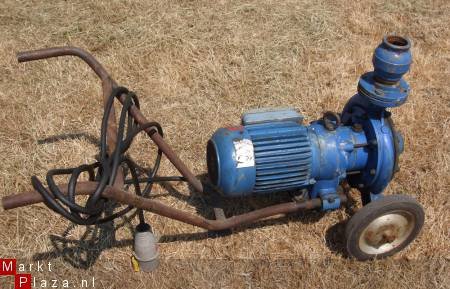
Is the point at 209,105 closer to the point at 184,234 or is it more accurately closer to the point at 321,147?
the point at 184,234

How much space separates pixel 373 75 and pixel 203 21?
2572mm

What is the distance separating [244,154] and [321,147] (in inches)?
18.0

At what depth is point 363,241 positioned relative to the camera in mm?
2754

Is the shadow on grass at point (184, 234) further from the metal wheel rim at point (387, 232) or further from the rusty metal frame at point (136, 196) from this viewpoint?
the rusty metal frame at point (136, 196)

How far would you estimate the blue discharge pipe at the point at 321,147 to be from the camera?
2.47 m

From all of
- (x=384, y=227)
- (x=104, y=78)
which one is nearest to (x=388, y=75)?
(x=384, y=227)

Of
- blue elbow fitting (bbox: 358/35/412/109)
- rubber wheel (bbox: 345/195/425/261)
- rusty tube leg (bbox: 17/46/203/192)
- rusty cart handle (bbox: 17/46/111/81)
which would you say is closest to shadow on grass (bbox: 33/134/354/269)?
rubber wheel (bbox: 345/195/425/261)

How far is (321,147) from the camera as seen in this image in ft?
8.51

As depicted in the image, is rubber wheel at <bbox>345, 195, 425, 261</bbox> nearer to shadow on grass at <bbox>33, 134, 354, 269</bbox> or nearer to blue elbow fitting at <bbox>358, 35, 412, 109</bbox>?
shadow on grass at <bbox>33, 134, 354, 269</bbox>

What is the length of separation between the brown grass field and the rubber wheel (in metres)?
0.11

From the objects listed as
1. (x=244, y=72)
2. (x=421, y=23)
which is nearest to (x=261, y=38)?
(x=244, y=72)

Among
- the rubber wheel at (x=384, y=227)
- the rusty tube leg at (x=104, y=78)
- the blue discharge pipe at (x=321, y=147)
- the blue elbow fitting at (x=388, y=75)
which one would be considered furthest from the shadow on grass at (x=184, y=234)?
the blue elbow fitting at (x=388, y=75)

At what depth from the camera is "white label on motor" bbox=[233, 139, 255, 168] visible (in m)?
2.45

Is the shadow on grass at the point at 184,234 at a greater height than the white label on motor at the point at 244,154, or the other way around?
→ the white label on motor at the point at 244,154
